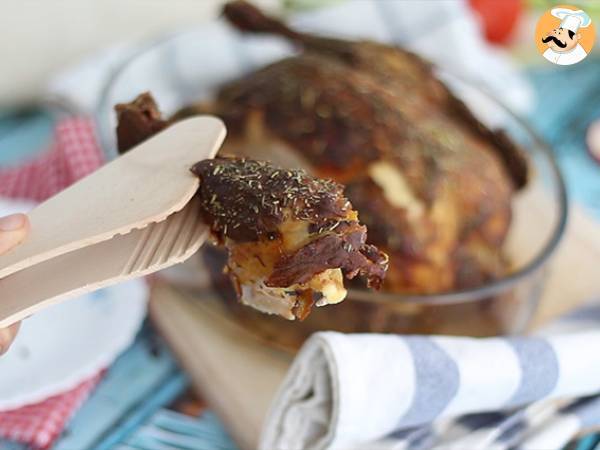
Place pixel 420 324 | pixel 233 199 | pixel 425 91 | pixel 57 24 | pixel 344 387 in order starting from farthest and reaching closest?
pixel 57 24
pixel 425 91
pixel 420 324
pixel 344 387
pixel 233 199

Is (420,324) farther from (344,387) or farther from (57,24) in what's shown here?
(57,24)

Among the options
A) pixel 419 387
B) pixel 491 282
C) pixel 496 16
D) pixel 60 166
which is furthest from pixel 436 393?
pixel 496 16

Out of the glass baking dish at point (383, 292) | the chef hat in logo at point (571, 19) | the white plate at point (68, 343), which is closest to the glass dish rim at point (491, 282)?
the glass baking dish at point (383, 292)

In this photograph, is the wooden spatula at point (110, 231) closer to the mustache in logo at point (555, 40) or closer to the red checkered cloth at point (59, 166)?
the mustache in logo at point (555, 40)

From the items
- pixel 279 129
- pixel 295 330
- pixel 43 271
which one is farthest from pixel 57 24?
pixel 43 271

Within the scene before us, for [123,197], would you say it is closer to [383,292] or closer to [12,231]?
[12,231]

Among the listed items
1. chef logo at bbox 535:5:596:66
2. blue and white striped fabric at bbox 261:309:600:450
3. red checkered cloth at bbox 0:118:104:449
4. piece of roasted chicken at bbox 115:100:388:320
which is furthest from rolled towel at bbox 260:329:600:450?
red checkered cloth at bbox 0:118:104:449
